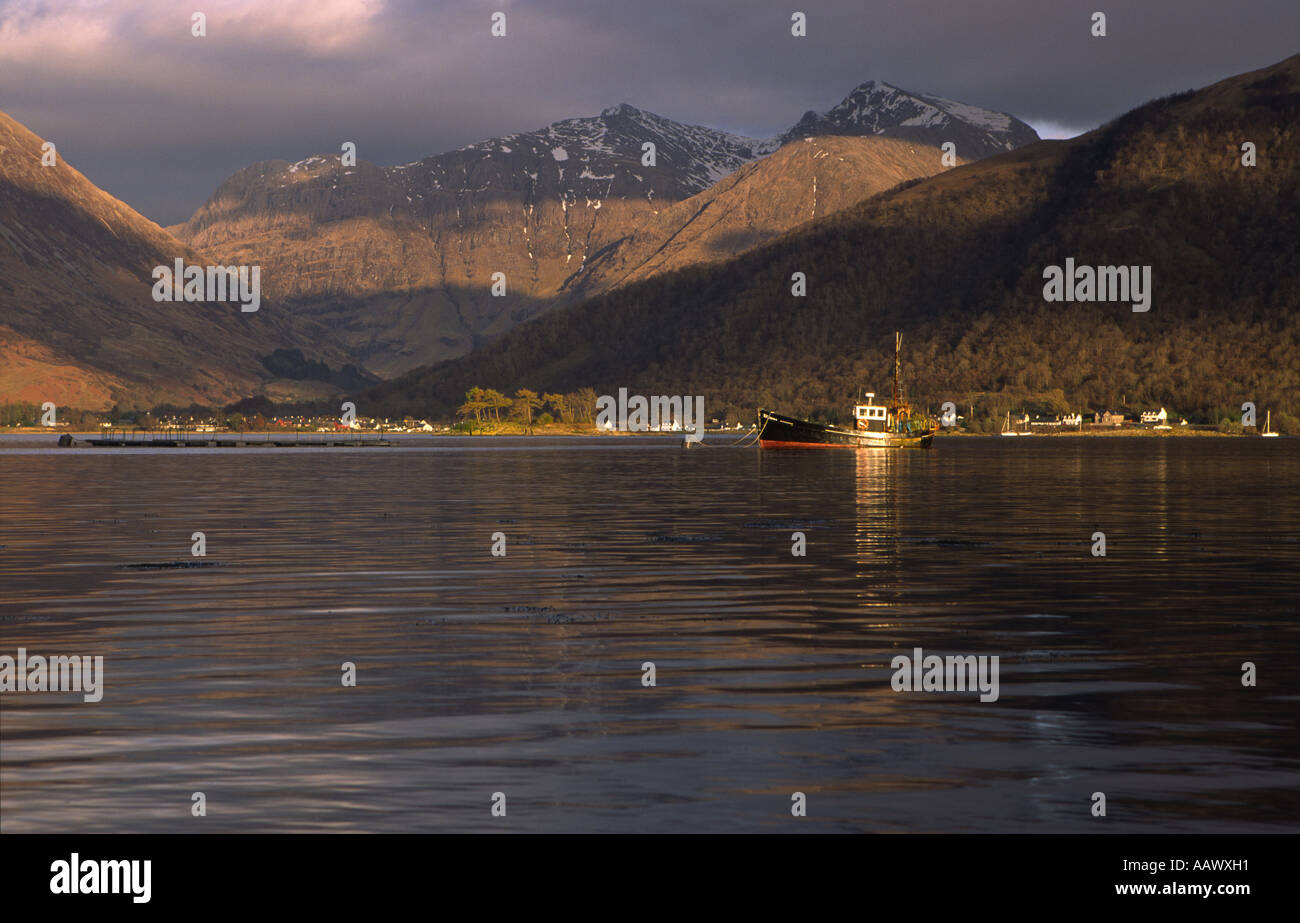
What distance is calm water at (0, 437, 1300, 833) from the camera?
17908 mm

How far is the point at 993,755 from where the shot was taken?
67.4 feet

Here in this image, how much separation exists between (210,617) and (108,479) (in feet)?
345

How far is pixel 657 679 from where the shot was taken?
88.6 ft

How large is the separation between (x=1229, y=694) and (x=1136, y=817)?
8975 mm

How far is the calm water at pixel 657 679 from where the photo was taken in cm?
1791

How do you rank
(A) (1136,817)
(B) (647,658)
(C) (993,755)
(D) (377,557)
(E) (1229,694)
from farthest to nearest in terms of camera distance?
1. (D) (377,557)
2. (B) (647,658)
3. (E) (1229,694)
4. (C) (993,755)
5. (A) (1136,817)
